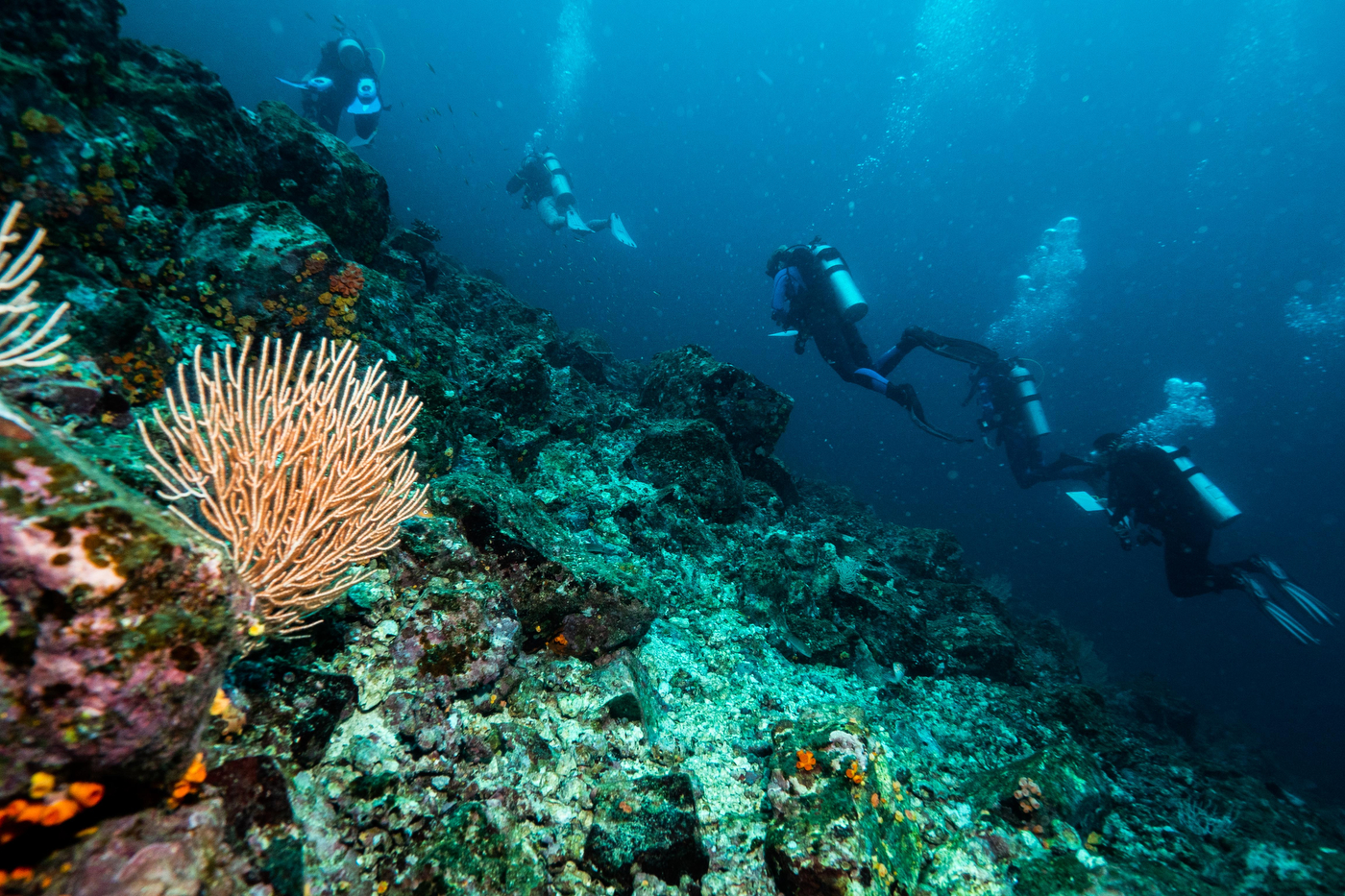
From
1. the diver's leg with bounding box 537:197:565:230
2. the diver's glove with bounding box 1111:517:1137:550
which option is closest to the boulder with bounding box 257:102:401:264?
the diver's leg with bounding box 537:197:565:230

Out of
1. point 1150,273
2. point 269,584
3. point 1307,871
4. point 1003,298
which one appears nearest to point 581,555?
point 269,584

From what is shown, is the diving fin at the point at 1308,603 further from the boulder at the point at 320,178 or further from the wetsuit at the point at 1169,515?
the boulder at the point at 320,178

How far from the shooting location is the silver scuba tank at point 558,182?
18.8m

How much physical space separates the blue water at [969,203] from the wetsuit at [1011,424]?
12064 mm

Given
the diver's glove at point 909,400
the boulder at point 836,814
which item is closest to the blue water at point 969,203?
the diver's glove at point 909,400

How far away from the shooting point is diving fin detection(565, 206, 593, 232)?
18.9m

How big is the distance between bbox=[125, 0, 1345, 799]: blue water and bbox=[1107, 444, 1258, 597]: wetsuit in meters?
10.5

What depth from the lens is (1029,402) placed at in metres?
13.8

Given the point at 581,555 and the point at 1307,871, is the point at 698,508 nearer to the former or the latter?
the point at 581,555

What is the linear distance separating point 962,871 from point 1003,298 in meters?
121

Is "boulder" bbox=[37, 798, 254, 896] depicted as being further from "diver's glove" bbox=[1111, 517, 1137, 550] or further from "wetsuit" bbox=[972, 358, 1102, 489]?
"wetsuit" bbox=[972, 358, 1102, 489]

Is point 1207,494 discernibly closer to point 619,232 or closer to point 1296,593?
point 1296,593

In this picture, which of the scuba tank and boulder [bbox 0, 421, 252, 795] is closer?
boulder [bbox 0, 421, 252, 795]

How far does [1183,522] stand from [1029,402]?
449 cm
